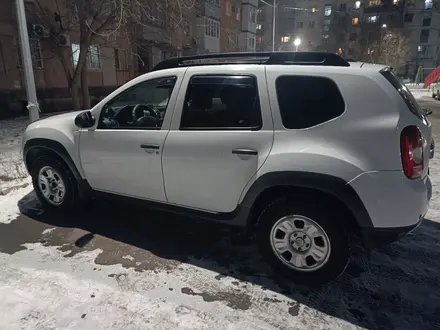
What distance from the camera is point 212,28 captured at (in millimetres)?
30516

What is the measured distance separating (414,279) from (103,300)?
268 cm

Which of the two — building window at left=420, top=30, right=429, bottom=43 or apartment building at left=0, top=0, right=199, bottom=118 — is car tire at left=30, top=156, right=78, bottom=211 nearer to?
apartment building at left=0, top=0, right=199, bottom=118

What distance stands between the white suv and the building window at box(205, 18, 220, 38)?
28.4m

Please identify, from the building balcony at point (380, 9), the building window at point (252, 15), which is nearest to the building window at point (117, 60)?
the building window at point (252, 15)

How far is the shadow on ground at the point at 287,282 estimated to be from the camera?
2.47 meters

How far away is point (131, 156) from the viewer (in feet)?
11.0

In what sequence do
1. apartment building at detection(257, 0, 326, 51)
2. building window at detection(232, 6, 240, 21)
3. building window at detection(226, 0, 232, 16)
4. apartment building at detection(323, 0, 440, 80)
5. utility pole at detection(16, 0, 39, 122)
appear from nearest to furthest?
utility pole at detection(16, 0, 39, 122) < building window at detection(226, 0, 232, 16) < building window at detection(232, 6, 240, 21) < apartment building at detection(323, 0, 440, 80) < apartment building at detection(257, 0, 326, 51)

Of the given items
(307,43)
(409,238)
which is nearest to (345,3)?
(307,43)

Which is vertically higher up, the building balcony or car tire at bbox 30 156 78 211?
the building balcony

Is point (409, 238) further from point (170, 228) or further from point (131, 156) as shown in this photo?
point (131, 156)

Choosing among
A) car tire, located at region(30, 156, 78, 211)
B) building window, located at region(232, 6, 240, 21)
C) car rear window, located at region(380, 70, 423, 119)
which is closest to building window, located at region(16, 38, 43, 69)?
car tire, located at region(30, 156, 78, 211)

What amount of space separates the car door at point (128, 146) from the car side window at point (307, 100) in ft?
3.61

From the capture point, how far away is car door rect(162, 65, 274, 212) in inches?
107

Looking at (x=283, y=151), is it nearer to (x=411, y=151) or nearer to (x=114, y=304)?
(x=411, y=151)
